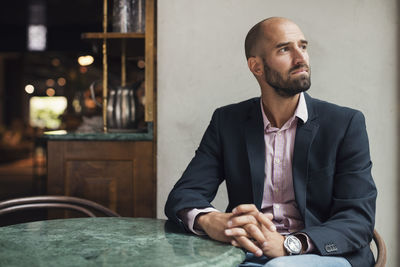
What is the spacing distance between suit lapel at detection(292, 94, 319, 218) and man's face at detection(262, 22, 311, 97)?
0.41ft

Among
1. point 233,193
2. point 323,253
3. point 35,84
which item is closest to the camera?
point 323,253

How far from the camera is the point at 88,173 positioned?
2.79 metres

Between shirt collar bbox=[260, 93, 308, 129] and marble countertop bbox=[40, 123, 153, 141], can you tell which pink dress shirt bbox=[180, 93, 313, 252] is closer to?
shirt collar bbox=[260, 93, 308, 129]

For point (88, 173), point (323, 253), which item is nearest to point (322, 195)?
point (323, 253)

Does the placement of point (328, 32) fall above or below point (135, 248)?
above

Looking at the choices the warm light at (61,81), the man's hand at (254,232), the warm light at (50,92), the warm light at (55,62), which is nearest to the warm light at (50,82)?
the warm light at (61,81)

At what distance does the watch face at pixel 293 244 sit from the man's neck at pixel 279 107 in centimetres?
51

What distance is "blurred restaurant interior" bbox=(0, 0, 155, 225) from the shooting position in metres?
2.78

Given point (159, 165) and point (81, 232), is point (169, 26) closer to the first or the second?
point (159, 165)

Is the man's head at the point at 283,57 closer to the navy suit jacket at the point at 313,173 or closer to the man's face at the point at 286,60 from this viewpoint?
the man's face at the point at 286,60

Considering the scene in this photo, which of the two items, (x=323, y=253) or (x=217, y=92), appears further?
(x=217, y=92)

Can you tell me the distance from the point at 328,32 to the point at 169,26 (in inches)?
32.5

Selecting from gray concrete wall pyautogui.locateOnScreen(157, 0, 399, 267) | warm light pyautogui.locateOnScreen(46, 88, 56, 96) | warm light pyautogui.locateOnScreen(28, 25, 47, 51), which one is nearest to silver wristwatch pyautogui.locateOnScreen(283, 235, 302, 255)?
gray concrete wall pyautogui.locateOnScreen(157, 0, 399, 267)

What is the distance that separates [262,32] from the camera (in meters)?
1.79
